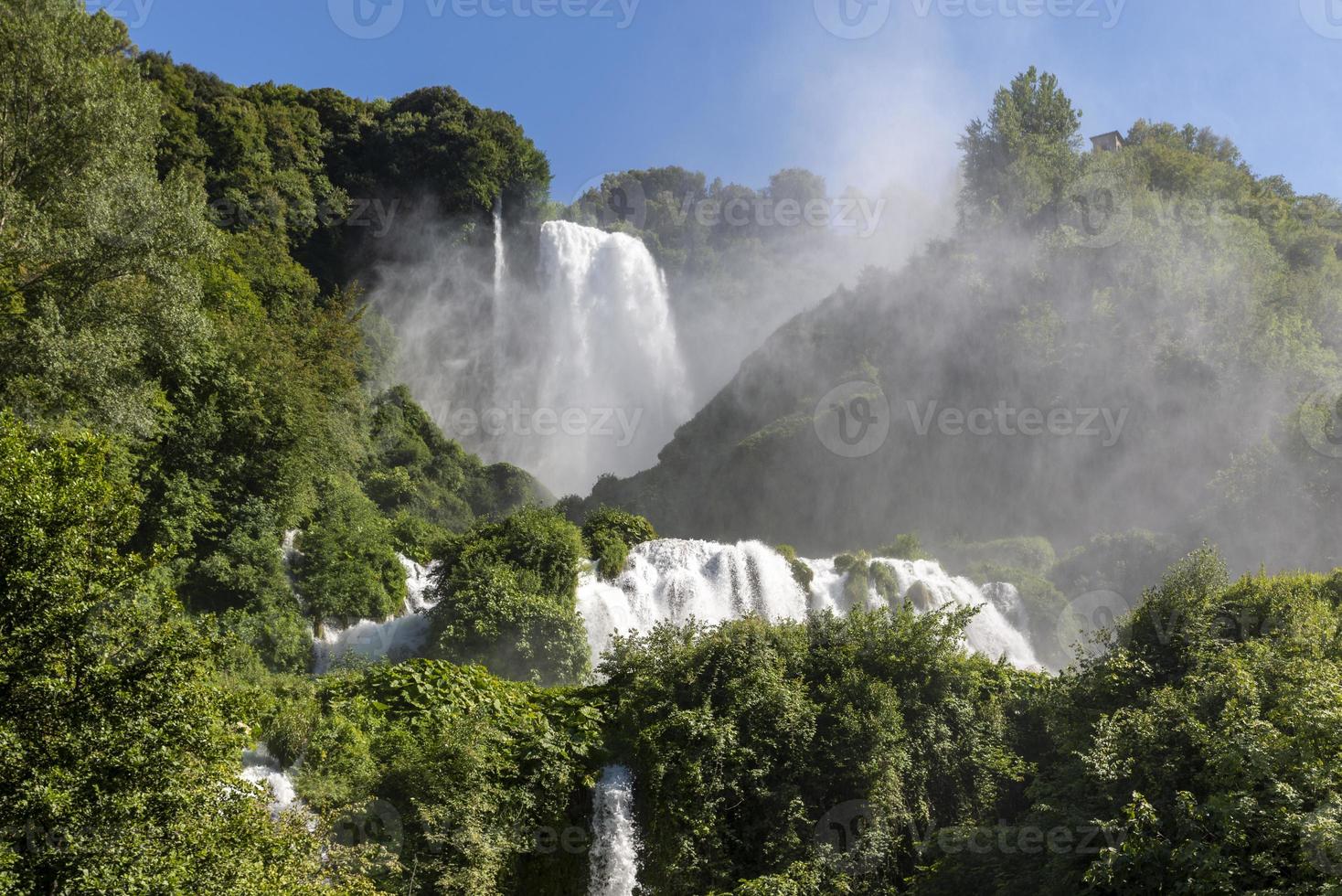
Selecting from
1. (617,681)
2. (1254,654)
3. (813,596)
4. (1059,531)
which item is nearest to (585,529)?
(813,596)

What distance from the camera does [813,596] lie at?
2892 cm

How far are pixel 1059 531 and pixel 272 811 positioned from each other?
3967 centimetres
